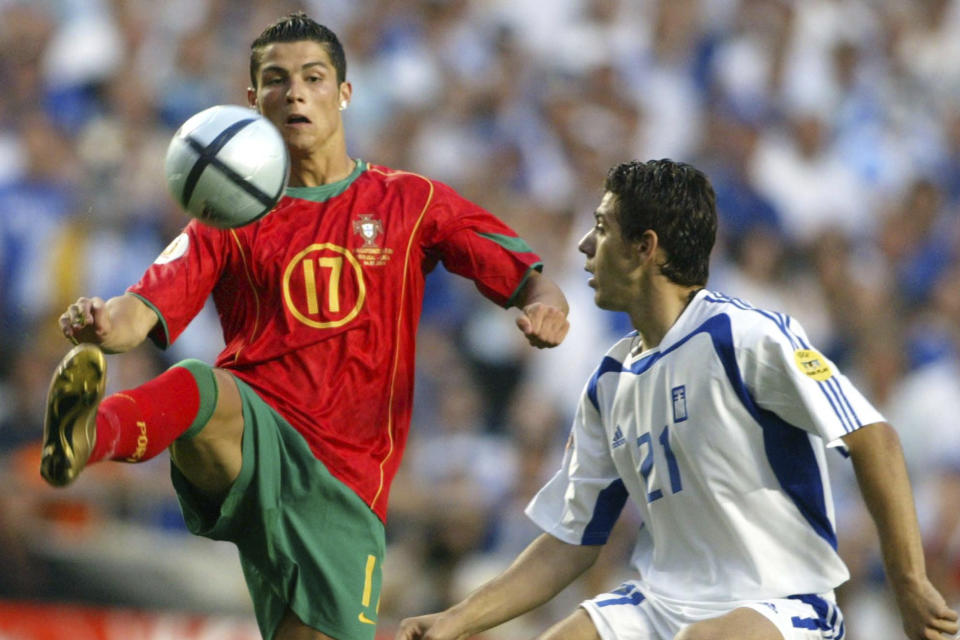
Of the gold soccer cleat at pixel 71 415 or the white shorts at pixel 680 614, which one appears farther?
the white shorts at pixel 680 614

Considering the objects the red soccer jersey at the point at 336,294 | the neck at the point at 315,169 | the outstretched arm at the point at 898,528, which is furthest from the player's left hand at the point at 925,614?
the neck at the point at 315,169

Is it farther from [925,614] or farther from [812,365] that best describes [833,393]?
[925,614]

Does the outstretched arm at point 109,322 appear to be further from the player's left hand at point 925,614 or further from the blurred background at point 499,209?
the blurred background at point 499,209

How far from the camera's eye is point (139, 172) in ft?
31.9

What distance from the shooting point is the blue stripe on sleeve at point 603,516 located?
187 inches

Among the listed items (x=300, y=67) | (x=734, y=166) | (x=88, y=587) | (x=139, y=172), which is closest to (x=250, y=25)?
(x=139, y=172)

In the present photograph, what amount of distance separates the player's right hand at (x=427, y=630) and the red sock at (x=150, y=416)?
93 centimetres

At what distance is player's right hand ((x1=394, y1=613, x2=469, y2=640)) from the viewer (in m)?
4.52

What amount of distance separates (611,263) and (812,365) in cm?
82

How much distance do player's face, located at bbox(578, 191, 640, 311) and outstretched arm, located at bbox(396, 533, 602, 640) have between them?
0.83 m

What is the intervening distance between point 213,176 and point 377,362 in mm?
849

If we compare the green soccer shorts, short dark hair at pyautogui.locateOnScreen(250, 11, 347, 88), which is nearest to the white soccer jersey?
the green soccer shorts

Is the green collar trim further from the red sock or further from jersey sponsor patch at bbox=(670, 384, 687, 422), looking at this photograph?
jersey sponsor patch at bbox=(670, 384, 687, 422)

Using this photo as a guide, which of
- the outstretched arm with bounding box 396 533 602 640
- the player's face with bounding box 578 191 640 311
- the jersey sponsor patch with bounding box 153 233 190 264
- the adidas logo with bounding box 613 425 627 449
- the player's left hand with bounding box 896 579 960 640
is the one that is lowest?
the player's left hand with bounding box 896 579 960 640
